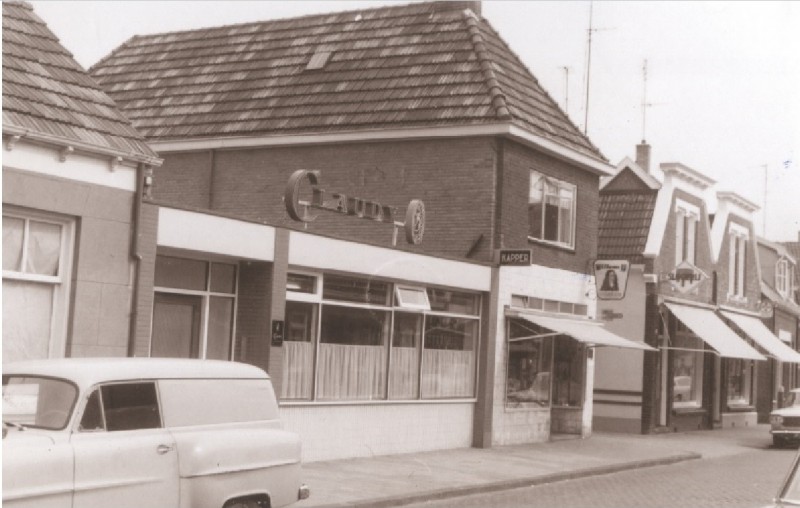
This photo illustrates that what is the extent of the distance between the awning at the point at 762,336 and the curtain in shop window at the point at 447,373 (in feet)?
47.5

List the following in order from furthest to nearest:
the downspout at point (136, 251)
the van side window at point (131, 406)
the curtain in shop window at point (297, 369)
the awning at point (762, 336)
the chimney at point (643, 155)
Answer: the awning at point (762, 336) → the chimney at point (643, 155) → the curtain in shop window at point (297, 369) → the downspout at point (136, 251) → the van side window at point (131, 406)

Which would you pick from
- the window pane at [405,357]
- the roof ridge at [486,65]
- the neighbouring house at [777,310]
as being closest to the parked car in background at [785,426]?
the neighbouring house at [777,310]

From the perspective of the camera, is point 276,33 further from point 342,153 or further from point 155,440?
point 155,440

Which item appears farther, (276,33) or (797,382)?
(797,382)

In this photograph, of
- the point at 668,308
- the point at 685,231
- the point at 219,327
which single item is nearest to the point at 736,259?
the point at 685,231

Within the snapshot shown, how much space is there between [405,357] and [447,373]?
1.40 m

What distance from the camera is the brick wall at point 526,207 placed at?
21.6 metres

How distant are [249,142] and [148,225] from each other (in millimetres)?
8797

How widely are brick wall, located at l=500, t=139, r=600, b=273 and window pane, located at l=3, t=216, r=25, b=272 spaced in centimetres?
1060

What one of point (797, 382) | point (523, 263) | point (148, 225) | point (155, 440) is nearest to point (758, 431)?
point (797, 382)

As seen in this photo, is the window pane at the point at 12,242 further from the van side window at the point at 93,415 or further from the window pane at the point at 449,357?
Answer: the window pane at the point at 449,357

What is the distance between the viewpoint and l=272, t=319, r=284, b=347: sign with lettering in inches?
641

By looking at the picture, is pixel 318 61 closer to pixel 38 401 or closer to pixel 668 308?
pixel 668 308

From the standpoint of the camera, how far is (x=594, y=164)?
80.3 ft
